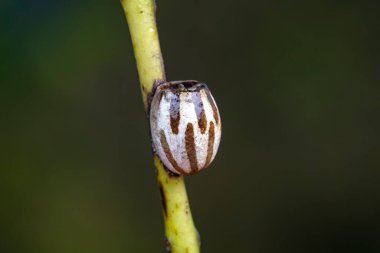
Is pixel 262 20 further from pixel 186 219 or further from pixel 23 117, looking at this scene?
pixel 186 219

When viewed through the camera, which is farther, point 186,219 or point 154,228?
point 154,228

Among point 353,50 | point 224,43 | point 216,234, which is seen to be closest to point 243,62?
point 224,43

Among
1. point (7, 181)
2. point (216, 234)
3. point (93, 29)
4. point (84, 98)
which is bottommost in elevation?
point (216, 234)
